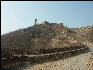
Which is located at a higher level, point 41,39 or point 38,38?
point 38,38

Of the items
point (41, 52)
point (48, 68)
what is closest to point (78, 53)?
point (41, 52)

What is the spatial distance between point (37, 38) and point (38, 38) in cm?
21

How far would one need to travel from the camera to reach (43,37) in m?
35.8

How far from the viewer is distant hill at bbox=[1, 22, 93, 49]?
31.4 meters

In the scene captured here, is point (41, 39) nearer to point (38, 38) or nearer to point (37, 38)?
point (38, 38)

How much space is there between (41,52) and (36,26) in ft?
77.5

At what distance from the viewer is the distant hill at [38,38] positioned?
31.4 meters

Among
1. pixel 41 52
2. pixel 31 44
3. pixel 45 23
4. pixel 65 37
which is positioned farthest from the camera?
pixel 45 23

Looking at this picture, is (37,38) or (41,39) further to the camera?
(37,38)

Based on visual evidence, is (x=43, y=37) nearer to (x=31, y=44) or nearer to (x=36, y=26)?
(x=31, y=44)

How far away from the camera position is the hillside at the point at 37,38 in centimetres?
3138

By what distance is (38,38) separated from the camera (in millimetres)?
35031

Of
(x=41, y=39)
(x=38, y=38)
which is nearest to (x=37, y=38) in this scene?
(x=38, y=38)

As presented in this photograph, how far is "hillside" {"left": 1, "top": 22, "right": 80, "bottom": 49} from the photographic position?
3138cm
